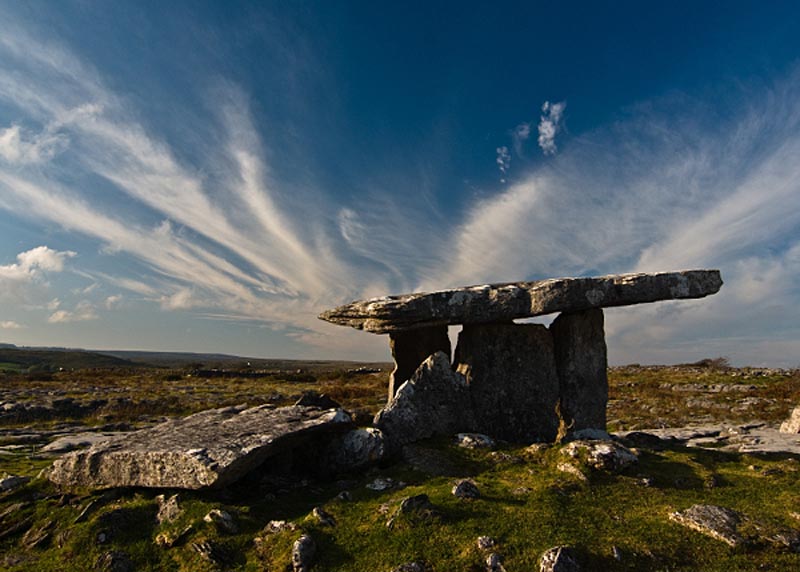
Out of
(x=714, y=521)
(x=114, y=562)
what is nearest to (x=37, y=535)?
(x=114, y=562)

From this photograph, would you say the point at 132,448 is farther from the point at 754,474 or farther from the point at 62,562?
the point at 754,474

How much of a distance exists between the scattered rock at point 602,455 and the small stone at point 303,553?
503cm

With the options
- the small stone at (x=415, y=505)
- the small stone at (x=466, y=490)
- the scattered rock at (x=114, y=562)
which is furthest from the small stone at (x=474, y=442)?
the scattered rock at (x=114, y=562)

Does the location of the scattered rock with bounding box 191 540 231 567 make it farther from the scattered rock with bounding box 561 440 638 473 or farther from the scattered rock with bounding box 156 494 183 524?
the scattered rock with bounding box 561 440 638 473

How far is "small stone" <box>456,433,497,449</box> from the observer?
407 inches

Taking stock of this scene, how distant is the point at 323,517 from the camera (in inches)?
285

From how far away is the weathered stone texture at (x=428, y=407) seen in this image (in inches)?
431

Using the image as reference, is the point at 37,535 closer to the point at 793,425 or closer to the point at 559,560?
the point at 559,560

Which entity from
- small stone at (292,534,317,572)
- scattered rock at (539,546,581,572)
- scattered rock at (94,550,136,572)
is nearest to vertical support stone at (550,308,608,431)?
scattered rock at (539,546,581,572)

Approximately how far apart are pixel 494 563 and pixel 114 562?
5.05 meters

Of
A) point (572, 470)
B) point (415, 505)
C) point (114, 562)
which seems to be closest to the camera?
point (114, 562)

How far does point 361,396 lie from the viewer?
98.1 ft

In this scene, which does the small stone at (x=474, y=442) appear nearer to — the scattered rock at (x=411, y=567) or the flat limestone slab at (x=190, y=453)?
the flat limestone slab at (x=190, y=453)

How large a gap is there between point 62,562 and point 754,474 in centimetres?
1163
